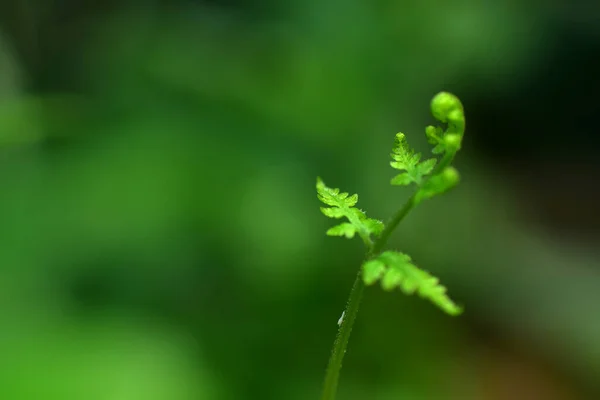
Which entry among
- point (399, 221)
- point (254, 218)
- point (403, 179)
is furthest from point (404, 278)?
point (254, 218)

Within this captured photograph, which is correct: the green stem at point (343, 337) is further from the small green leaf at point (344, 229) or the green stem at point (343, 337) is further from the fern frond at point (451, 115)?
the fern frond at point (451, 115)

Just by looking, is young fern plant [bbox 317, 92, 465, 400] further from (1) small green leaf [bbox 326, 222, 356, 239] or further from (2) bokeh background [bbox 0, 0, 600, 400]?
(2) bokeh background [bbox 0, 0, 600, 400]

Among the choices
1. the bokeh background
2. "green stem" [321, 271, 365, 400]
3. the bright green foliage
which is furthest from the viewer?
the bokeh background

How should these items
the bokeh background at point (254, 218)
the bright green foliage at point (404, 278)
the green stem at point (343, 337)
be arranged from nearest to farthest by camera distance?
the bright green foliage at point (404, 278) → the green stem at point (343, 337) → the bokeh background at point (254, 218)

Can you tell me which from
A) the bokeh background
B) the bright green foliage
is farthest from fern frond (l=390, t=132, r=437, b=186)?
the bokeh background

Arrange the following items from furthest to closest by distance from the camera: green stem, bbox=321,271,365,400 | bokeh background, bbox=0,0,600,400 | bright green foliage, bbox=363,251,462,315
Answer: bokeh background, bbox=0,0,600,400
green stem, bbox=321,271,365,400
bright green foliage, bbox=363,251,462,315

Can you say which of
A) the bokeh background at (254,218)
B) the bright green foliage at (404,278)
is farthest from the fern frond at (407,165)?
the bokeh background at (254,218)

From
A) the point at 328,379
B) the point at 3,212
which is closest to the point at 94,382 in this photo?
the point at 3,212
